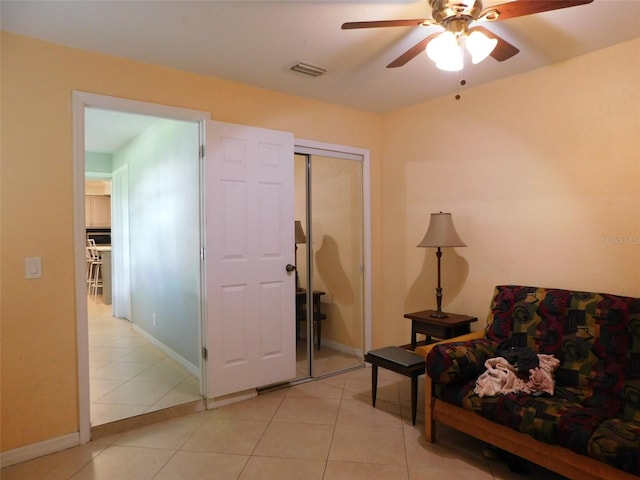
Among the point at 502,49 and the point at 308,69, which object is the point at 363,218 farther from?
the point at 502,49

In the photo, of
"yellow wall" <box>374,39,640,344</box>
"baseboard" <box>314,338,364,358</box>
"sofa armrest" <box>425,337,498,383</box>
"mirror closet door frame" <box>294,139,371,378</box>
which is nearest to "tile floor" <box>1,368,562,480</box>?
"sofa armrest" <box>425,337,498,383</box>

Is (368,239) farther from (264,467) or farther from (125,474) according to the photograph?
(125,474)

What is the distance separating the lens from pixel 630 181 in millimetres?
2428

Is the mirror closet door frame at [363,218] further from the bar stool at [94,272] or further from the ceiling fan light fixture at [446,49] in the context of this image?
the bar stool at [94,272]

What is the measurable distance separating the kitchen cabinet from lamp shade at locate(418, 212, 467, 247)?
26.4ft

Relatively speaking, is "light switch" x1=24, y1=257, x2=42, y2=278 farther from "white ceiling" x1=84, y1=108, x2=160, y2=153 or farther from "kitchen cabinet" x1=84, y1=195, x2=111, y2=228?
"kitchen cabinet" x1=84, y1=195, x2=111, y2=228

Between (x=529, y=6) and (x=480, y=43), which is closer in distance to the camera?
(x=529, y=6)

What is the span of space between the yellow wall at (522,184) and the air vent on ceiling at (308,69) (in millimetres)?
1197

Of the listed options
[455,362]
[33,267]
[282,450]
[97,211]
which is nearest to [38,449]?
[33,267]

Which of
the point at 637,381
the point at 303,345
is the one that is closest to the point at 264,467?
the point at 303,345

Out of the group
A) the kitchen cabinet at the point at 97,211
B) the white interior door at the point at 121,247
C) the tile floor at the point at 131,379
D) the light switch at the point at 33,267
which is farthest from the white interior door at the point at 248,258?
the kitchen cabinet at the point at 97,211

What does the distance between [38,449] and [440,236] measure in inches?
116

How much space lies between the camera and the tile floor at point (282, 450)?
2.12 m

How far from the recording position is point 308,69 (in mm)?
2783
